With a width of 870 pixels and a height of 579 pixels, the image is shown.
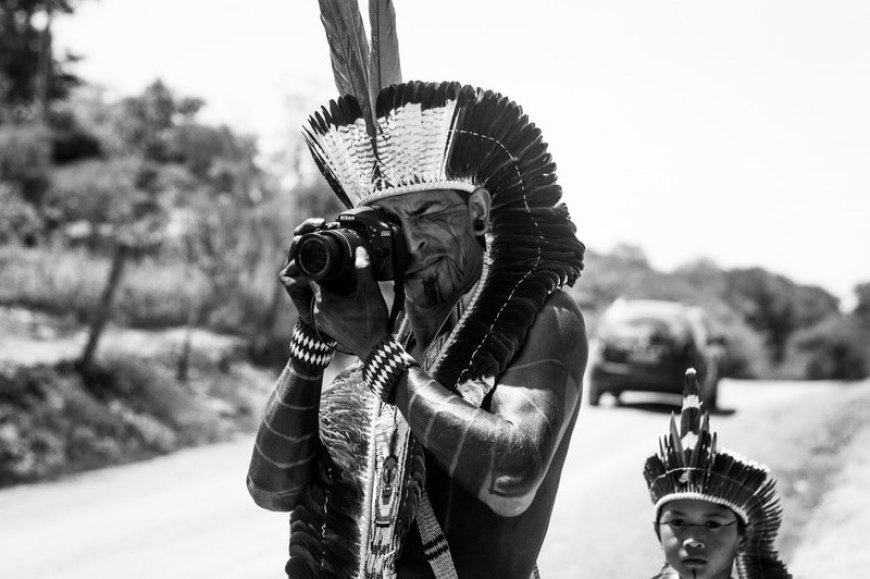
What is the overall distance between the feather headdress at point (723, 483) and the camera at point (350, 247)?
144 cm

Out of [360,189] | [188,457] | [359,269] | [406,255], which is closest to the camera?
[359,269]

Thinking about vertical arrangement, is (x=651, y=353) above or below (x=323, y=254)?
below

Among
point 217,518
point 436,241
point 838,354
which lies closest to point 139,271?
point 217,518

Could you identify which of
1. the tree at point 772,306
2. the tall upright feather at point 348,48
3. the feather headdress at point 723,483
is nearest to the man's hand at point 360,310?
the tall upright feather at point 348,48

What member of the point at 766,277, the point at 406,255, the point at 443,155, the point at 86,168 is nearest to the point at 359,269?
the point at 406,255

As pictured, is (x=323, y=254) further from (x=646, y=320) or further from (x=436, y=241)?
(x=646, y=320)

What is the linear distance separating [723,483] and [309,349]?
1668mm

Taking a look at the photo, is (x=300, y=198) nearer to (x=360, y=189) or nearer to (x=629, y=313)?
(x=629, y=313)

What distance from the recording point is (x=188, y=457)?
1158 centimetres

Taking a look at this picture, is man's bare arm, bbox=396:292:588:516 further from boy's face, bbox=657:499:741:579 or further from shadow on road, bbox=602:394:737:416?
shadow on road, bbox=602:394:737:416

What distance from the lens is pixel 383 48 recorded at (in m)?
2.15

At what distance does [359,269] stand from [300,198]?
15.4m

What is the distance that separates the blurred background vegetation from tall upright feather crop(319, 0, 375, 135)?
Result: 8.79m

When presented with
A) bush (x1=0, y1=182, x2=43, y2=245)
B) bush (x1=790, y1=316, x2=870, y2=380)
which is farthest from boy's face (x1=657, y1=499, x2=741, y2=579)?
bush (x1=790, y1=316, x2=870, y2=380)
